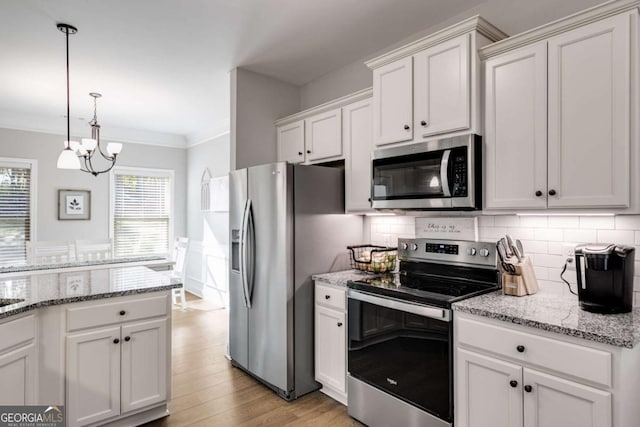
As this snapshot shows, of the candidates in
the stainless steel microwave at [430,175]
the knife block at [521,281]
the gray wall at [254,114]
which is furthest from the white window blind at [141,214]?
the knife block at [521,281]

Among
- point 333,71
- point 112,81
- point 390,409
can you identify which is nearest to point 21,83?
point 112,81

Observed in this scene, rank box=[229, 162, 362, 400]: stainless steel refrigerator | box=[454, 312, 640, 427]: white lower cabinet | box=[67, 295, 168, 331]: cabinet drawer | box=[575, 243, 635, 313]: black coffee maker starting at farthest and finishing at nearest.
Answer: box=[229, 162, 362, 400]: stainless steel refrigerator
box=[67, 295, 168, 331]: cabinet drawer
box=[575, 243, 635, 313]: black coffee maker
box=[454, 312, 640, 427]: white lower cabinet

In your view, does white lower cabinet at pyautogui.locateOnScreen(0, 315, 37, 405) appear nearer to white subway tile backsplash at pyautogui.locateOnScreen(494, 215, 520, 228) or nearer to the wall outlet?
white subway tile backsplash at pyautogui.locateOnScreen(494, 215, 520, 228)

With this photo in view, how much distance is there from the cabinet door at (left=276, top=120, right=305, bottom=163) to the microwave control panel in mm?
1590

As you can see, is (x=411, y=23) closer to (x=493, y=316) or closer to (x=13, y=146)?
(x=493, y=316)

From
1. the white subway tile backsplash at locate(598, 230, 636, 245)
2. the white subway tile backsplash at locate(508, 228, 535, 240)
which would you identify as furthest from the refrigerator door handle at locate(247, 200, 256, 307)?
the white subway tile backsplash at locate(598, 230, 636, 245)

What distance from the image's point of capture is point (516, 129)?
201 centimetres

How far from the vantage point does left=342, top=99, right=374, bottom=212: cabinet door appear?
2.84 meters

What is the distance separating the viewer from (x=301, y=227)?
109 inches

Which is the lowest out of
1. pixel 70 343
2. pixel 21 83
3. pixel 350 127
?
pixel 70 343

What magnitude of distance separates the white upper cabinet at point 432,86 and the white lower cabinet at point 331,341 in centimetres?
116

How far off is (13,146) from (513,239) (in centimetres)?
623

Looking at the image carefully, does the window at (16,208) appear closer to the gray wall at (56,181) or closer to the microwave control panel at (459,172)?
the gray wall at (56,181)

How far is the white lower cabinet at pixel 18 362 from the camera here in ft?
5.84
